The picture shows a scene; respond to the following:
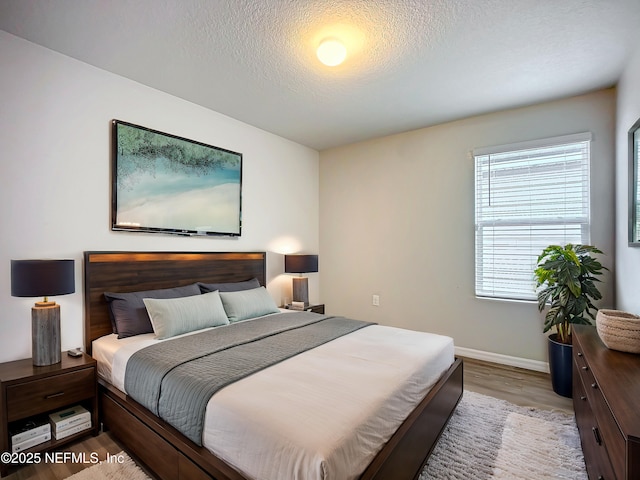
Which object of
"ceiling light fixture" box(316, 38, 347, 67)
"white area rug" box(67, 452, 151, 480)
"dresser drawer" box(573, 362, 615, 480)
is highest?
"ceiling light fixture" box(316, 38, 347, 67)

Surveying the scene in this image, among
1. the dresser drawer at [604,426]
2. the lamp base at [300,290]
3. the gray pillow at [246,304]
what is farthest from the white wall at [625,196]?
the lamp base at [300,290]

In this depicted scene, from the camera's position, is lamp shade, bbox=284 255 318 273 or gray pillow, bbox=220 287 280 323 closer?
gray pillow, bbox=220 287 280 323

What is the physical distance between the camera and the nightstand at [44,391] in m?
1.88

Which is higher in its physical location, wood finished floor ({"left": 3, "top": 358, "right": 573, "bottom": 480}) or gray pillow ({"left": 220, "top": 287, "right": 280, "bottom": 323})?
gray pillow ({"left": 220, "top": 287, "right": 280, "bottom": 323})

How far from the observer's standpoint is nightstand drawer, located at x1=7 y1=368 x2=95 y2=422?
75.2 inches

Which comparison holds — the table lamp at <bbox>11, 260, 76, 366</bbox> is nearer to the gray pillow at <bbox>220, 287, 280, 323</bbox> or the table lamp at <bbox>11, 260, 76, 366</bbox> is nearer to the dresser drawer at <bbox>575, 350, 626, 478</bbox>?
the gray pillow at <bbox>220, 287, 280, 323</bbox>

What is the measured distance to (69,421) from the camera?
2.12 metres

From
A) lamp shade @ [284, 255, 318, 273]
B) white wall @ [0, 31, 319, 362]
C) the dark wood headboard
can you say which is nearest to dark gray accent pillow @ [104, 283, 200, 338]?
the dark wood headboard

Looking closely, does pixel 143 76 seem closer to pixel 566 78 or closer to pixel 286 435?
pixel 286 435

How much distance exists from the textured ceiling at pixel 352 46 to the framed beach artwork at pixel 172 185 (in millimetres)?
500

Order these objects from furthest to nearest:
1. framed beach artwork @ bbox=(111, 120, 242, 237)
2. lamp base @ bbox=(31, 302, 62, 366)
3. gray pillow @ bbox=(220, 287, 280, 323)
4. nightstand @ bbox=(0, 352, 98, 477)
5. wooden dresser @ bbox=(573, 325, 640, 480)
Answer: gray pillow @ bbox=(220, 287, 280, 323), framed beach artwork @ bbox=(111, 120, 242, 237), lamp base @ bbox=(31, 302, 62, 366), nightstand @ bbox=(0, 352, 98, 477), wooden dresser @ bbox=(573, 325, 640, 480)

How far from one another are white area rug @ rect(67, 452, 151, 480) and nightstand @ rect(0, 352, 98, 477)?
1.19 feet

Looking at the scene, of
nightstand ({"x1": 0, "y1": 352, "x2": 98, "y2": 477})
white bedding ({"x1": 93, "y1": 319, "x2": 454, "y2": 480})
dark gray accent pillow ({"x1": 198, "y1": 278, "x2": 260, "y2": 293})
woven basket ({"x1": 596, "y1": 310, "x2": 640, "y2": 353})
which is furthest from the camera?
dark gray accent pillow ({"x1": 198, "y1": 278, "x2": 260, "y2": 293})

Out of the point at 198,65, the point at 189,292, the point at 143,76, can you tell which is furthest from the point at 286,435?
the point at 143,76
